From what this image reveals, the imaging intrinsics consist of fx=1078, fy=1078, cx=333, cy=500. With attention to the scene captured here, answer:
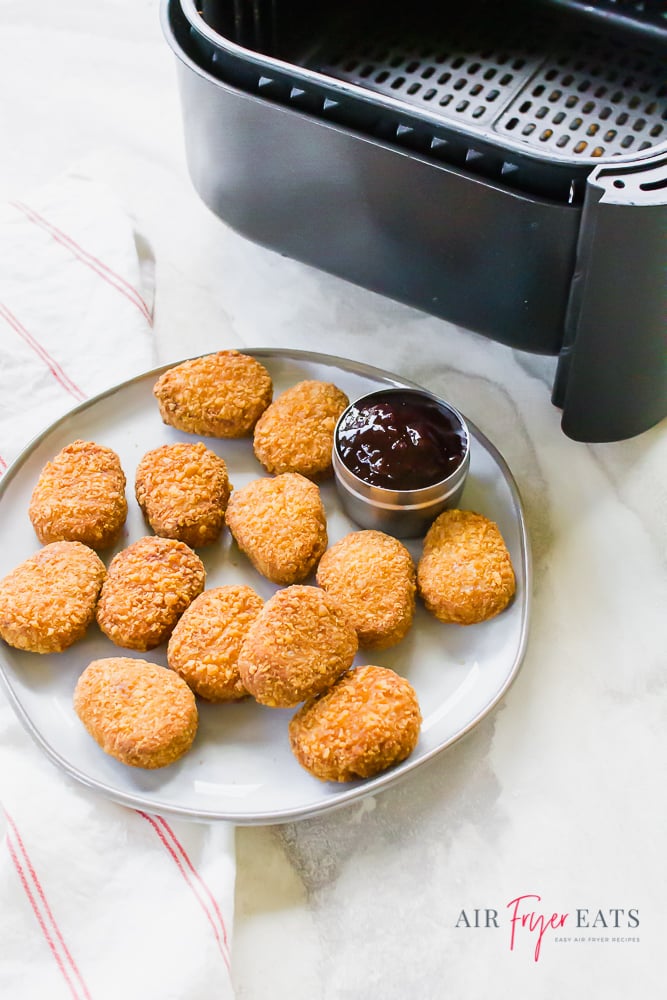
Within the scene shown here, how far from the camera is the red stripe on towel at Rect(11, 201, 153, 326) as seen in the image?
1.71m

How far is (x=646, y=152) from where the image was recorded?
1.26 m

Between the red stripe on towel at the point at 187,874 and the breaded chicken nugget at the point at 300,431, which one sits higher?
the breaded chicken nugget at the point at 300,431

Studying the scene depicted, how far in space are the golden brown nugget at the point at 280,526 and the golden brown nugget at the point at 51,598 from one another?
0.63 ft

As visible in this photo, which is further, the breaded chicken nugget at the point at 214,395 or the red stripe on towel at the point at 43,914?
the breaded chicken nugget at the point at 214,395

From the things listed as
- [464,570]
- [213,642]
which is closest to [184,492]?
[213,642]

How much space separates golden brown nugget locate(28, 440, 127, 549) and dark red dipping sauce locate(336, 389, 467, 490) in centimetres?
31

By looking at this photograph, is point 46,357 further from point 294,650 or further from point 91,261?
point 294,650

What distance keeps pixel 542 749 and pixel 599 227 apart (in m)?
0.62

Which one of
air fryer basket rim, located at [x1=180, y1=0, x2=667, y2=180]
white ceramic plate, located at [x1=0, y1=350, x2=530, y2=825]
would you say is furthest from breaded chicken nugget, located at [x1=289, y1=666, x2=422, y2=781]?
air fryer basket rim, located at [x1=180, y1=0, x2=667, y2=180]

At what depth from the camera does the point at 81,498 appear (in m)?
1.41

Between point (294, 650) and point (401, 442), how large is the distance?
0.33 m

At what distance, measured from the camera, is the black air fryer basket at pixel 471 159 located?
4.25 feet

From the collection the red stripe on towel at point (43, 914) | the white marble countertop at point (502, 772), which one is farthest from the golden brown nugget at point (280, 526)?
the red stripe on towel at point (43, 914)

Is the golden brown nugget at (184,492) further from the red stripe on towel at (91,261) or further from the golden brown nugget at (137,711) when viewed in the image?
the red stripe on towel at (91,261)
